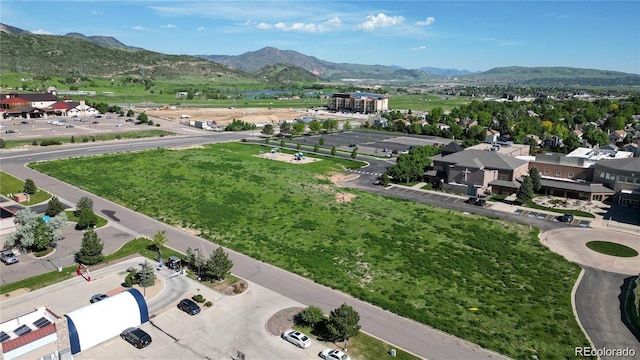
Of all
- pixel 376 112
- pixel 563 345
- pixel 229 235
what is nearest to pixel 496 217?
pixel 563 345

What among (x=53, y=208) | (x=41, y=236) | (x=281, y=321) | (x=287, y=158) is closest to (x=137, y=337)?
(x=281, y=321)

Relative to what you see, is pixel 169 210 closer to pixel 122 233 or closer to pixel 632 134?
pixel 122 233

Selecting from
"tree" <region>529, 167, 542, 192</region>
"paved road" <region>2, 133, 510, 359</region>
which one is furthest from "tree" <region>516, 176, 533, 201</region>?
"paved road" <region>2, 133, 510, 359</region>

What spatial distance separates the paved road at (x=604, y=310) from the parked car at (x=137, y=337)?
3243 centimetres

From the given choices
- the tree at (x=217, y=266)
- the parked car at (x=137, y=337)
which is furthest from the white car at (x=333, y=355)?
the tree at (x=217, y=266)

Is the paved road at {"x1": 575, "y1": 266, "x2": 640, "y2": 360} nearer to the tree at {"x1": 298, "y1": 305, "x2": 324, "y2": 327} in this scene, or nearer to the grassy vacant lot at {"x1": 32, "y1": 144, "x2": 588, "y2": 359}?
the grassy vacant lot at {"x1": 32, "y1": 144, "x2": 588, "y2": 359}

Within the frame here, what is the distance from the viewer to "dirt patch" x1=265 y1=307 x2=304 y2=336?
3281 centimetres

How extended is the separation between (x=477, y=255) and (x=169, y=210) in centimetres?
4073

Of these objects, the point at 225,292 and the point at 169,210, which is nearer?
the point at 225,292

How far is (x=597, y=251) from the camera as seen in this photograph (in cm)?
4894

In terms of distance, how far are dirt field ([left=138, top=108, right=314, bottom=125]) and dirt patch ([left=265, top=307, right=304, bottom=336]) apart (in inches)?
4833

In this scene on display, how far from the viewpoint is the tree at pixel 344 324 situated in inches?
1205

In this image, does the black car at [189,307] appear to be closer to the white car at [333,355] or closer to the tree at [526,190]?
the white car at [333,355]

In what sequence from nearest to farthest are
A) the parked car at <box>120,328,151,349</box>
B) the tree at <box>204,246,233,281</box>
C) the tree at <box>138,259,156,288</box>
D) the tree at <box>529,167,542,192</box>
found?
the parked car at <box>120,328,151,349</box> → the tree at <box>138,259,156,288</box> → the tree at <box>204,246,233,281</box> → the tree at <box>529,167,542,192</box>
